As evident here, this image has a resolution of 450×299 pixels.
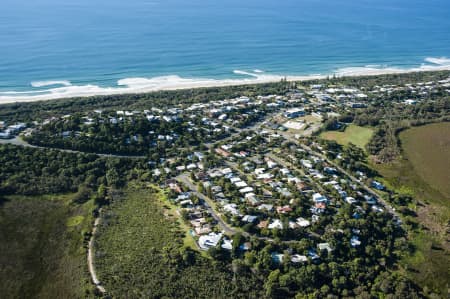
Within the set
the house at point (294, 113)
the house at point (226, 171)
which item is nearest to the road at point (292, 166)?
the house at point (226, 171)

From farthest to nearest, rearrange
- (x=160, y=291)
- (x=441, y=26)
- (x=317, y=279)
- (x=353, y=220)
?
(x=441, y=26) → (x=353, y=220) → (x=317, y=279) → (x=160, y=291)

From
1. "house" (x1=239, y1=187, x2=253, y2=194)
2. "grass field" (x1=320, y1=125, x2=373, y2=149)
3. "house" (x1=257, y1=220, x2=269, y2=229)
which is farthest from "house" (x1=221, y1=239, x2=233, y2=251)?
"grass field" (x1=320, y1=125, x2=373, y2=149)

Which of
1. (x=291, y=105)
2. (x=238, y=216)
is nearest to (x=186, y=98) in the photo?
(x=291, y=105)

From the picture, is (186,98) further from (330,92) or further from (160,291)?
(160,291)

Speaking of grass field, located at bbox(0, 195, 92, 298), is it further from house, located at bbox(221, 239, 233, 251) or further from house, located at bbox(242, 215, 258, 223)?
house, located at bbox(242, 215, 258, 223)

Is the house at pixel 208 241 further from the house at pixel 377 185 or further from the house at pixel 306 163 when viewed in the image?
the house at pixel 377 185

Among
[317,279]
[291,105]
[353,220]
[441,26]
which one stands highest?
[441,26]
